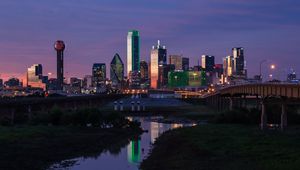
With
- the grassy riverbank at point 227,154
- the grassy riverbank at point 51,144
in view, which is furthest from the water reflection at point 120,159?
the grassy riverbank at point 51,144

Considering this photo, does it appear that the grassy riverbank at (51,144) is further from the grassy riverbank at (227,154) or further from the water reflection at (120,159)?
the grassy riverbank at (227,154)

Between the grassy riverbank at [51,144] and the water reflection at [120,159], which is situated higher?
the grassy riverbank at [51,144]

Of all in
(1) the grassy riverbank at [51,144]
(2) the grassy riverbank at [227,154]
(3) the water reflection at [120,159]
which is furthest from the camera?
(1) the grassy riverbank at [51,144]

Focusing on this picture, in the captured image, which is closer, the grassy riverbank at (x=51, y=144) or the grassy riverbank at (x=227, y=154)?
the grassy riverbank at (x=227, y=154)

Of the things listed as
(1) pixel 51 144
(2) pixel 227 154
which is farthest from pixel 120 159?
(2) pixel 227 154

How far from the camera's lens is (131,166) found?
63000mm

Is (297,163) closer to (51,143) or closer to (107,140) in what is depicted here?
(51,143)

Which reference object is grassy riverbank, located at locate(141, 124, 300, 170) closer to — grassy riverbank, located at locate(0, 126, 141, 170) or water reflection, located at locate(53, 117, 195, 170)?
water reflection, located at locate(53, 117, 195, 170)

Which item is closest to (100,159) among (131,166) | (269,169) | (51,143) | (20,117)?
(131,166)

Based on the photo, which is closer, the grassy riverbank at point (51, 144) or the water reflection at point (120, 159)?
the water reflection at point (120, 159)

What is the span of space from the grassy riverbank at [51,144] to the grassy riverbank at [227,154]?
1064cm

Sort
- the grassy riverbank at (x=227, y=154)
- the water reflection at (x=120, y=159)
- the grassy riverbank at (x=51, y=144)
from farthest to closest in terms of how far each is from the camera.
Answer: the grassy riverbank at (x=51, y=144), the water reflection at (x=120, y=159), the grassy riverbank at (x=227, y=154)

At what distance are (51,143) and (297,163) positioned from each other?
43.4 metres

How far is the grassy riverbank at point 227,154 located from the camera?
49938mm
